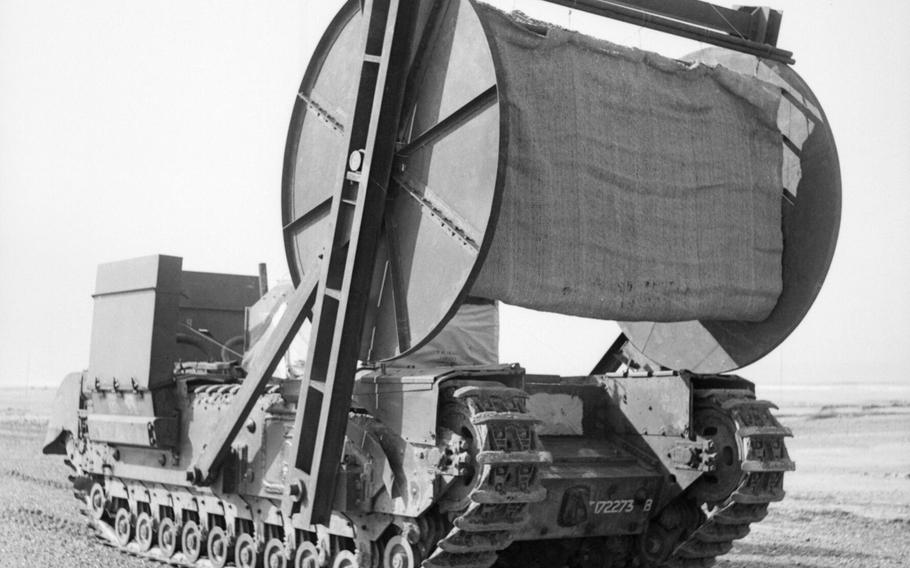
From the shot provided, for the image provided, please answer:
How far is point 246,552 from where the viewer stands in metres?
11.2

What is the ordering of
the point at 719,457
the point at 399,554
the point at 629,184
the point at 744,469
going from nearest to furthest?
the point at 399,554
the point at 629,184
the point at 744,469
the point at 719,457

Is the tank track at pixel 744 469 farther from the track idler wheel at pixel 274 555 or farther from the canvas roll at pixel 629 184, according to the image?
the track idler wheel at pixel 274 555

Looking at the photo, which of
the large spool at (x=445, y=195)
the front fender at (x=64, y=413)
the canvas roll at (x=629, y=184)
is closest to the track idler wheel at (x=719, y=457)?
the large spool at (x=445, y=195)

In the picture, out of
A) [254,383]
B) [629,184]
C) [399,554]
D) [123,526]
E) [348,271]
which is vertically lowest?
[123,526]

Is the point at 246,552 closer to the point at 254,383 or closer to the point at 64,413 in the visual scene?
the point at 254,383

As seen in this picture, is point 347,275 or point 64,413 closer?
point 347,275

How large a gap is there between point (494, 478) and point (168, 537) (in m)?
5.34

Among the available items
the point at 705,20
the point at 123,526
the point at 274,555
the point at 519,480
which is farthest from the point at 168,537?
the point at 705,20

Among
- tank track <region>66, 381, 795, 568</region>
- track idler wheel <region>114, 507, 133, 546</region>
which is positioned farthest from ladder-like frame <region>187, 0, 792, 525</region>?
track idler wheel <region>114, 507, 133, 546</region>

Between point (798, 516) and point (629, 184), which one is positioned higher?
point (629, 184)

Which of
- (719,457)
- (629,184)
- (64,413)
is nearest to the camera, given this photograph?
(629,184)

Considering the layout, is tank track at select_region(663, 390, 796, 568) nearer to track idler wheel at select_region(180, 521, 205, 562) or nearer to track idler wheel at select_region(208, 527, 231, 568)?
track idler wheel at select_region(208, 527, 231, 568)

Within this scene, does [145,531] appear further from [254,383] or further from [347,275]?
[347,275]

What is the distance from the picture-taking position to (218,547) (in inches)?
459
